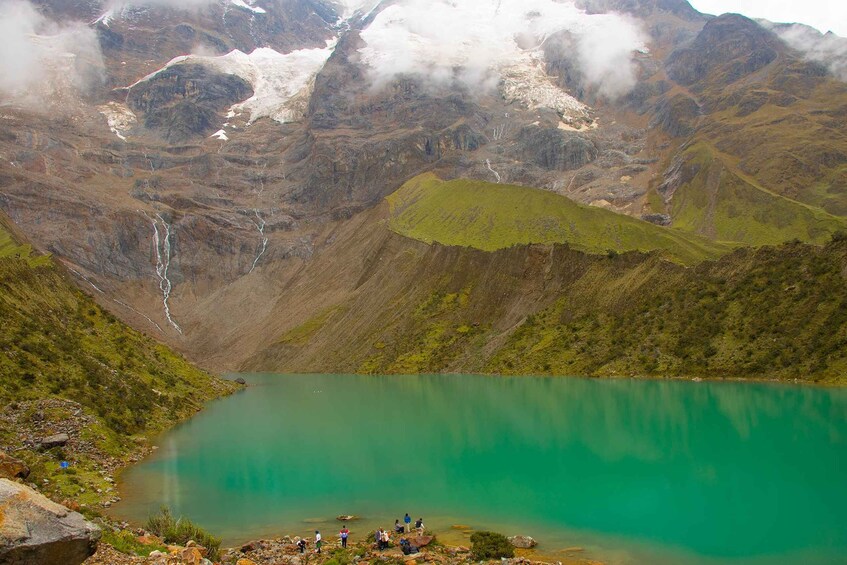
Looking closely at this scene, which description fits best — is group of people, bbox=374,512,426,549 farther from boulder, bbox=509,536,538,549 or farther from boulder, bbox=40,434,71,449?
boulder, bbox=40,434,71,449

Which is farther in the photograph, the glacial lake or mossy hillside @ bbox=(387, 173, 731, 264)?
mossy hillside @ bbox=(387, 173, 731, 264)

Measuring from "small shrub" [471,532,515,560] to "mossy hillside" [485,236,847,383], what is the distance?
56.2 m

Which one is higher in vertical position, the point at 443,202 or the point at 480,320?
the point at 443,202

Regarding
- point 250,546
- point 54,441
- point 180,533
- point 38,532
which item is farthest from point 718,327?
point 38,532

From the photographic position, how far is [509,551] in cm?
2542

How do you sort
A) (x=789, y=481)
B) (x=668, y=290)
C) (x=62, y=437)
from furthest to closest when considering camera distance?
(x=668, y=290)
(x=62, y=437)
(x=789, y=481)

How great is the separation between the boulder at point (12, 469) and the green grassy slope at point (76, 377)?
4.19 m

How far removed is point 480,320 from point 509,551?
326 ft

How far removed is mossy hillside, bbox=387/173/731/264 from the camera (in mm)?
145000

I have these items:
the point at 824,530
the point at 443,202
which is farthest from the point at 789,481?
the point at 443,202

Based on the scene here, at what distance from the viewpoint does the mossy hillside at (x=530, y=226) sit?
14500 centimetres

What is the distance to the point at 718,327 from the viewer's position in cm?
8562

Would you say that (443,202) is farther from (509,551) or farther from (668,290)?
(509,551)

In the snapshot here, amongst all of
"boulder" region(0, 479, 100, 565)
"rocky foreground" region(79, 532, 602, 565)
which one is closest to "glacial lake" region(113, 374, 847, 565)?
"rocky foreground" region(79, 532, 602, 565)
